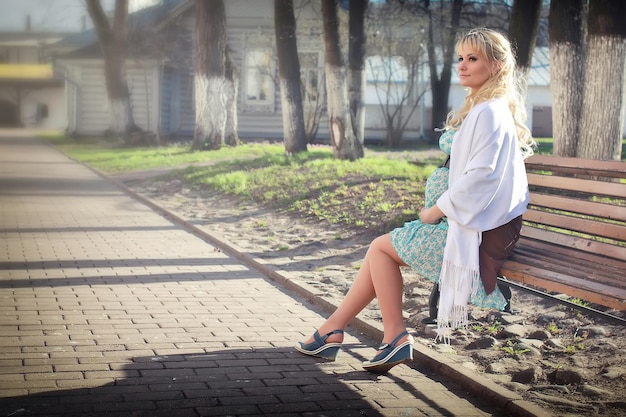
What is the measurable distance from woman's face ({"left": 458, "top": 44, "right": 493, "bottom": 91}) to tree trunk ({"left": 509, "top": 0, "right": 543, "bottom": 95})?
962cm

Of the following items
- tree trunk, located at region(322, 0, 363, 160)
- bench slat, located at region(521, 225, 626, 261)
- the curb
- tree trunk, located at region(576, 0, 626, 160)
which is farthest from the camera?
tree trunk, located at region(322, 0, 363, 160)

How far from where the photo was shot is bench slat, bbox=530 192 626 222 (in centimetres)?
552

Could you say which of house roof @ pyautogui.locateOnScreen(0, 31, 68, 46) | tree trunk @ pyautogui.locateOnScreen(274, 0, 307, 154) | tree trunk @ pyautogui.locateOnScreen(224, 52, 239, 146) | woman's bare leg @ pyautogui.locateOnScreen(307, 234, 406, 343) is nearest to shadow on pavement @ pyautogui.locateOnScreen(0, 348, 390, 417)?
woman's bare leg @ pyautogui.locateOnScreen(307, 234, 406, 343)

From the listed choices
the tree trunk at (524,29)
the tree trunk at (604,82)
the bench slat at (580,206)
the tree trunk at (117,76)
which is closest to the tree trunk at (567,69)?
the tree trunk at (604,82)

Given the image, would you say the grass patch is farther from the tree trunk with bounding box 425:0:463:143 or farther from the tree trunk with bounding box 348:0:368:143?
the tree trunk with bounding box 425:0:463:143

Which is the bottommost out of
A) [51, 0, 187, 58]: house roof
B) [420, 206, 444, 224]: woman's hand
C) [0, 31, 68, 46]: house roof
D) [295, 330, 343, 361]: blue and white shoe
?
[295, 330, 343, 361]: blue and white shoe

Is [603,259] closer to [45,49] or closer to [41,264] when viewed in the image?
[41,264]

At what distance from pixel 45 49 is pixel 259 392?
38.0 meters

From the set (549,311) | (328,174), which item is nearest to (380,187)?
(328,174)

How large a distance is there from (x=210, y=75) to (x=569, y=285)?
21550 millimetres

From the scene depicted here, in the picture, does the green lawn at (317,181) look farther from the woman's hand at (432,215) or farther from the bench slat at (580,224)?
the woman's hand at (432,215)

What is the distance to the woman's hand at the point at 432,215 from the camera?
4902mm

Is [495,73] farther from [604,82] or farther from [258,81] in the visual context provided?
[258,81]

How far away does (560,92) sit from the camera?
13117mm
